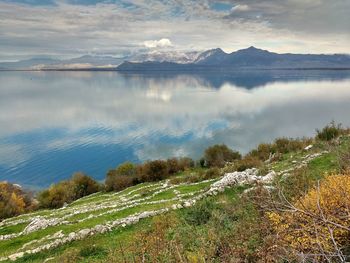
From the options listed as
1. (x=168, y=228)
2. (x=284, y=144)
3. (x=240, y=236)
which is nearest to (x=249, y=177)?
(x=168, y=228)

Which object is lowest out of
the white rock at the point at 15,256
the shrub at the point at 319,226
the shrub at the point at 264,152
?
the shrub at the point at 264,152

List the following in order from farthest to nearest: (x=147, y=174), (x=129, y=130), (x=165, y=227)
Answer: (x=129, y=130) → (x=147, y=174) → (x=165, y=227)

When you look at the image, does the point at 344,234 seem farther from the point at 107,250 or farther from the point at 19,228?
the point at 19,228

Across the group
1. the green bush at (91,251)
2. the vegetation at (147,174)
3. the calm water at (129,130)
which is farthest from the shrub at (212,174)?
the calm water at (129,130)

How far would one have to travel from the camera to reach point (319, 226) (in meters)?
5.87

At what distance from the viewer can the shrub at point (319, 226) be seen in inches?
170

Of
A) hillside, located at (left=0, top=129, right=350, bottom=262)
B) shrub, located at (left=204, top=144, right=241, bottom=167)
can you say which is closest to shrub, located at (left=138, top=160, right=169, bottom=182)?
shrub, located at (left=204, top=144, right=241, bottom=167)

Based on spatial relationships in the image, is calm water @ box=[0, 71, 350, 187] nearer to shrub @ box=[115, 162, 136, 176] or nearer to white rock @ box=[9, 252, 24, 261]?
shrub @ box=[115, 162, 136, 176]

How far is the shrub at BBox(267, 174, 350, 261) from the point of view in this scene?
431 cm

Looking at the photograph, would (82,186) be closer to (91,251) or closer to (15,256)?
(15,256)

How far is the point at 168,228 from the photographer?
1498 centimetres

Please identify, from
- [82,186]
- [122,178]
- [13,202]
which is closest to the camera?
[13,202]

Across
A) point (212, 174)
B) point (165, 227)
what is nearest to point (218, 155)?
point (212, 174)

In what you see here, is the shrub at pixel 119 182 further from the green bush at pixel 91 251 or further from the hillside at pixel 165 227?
the green bush at pixel 91 251
